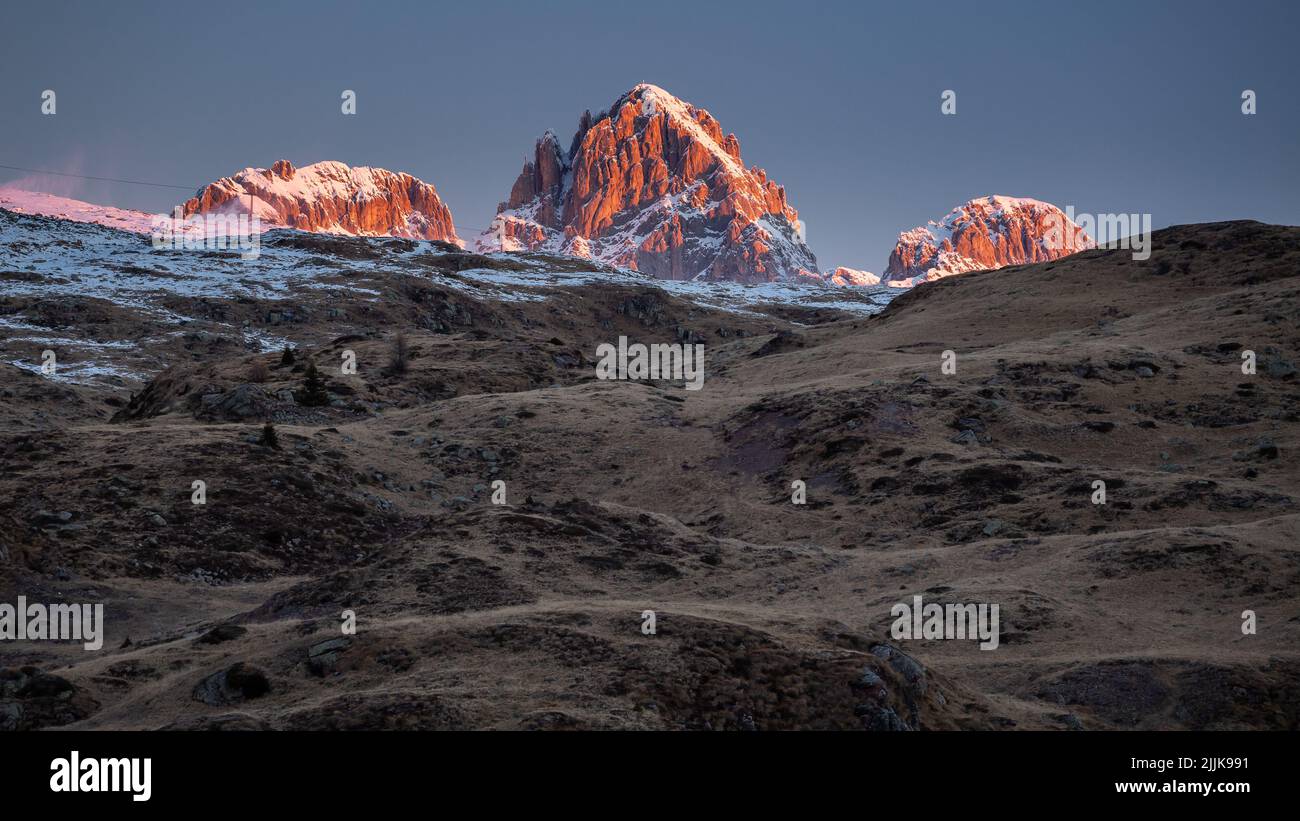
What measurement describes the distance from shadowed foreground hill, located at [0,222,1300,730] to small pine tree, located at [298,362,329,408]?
144cm

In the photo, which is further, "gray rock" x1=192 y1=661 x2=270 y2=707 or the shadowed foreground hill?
the shadowed foreground hill

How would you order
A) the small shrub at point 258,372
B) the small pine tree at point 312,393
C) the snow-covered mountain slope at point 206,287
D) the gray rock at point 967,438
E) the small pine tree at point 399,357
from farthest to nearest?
the snow-covered mountain slope at point 206,287, the small pine tree at point 399,357, the small shrub at point 258,372, the small pine tree at point 312,393, the gray rock at point 967,438

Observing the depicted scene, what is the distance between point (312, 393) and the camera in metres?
49.8

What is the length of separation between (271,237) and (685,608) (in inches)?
5765

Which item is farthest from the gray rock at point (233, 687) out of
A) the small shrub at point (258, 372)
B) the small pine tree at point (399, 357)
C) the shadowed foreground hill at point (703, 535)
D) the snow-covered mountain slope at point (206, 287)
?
the snow-covered mountain slope at point (206, 287)

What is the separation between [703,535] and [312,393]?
28588 mm

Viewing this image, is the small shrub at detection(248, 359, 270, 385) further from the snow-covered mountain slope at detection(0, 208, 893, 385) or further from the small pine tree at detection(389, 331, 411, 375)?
the snow-covered mountain slope at detection(0, 208, 893, 385)

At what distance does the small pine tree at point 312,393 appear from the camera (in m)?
49.3

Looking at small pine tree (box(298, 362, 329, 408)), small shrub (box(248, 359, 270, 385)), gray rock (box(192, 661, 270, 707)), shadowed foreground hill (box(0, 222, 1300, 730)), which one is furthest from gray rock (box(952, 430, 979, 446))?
small shrub (box(248, 359, 270, 385))

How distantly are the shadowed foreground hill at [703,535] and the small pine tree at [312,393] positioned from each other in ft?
4.72

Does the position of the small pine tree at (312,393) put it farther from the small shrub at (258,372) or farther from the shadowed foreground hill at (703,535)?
the small shrub at (258,372)

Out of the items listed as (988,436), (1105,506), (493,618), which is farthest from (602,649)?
(988,436)

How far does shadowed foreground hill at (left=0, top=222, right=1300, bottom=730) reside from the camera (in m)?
14.3

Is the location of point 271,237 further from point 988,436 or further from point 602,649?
point 602,649
